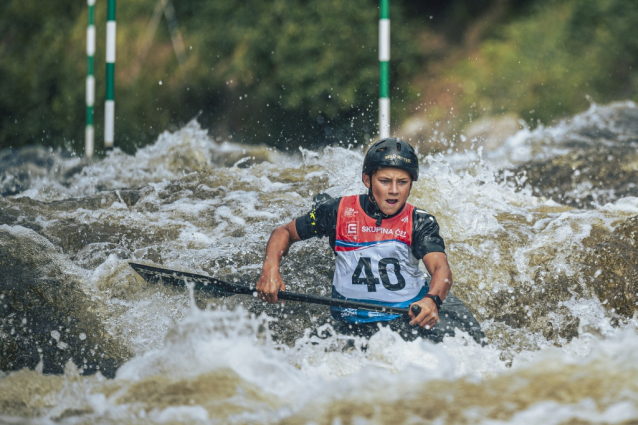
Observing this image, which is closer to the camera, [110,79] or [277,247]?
[277,247]

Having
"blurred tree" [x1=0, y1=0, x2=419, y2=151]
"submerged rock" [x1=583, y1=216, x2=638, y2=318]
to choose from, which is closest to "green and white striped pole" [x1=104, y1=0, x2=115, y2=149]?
"submerged rock" [x1=583, y1=216, x2=638, y2=318]

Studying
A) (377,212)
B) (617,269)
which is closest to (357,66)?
(617,269)

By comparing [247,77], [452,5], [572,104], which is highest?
[452,5]

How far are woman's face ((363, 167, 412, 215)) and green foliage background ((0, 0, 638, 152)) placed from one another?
27.9ft

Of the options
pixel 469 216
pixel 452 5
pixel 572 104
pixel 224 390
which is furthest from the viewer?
pixel 452 5

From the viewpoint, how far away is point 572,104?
13305mm

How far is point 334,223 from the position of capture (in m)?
3.73

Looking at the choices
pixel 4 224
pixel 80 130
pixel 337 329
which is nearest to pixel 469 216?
pixel 337 329

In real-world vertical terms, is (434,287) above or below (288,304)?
above

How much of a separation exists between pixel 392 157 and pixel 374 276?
25.5 inches

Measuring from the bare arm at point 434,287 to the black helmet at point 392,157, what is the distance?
1.58 feet

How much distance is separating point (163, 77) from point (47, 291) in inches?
513

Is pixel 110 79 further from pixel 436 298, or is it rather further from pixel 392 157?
pixel 436 298

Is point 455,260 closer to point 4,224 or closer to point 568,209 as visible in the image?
point 568,209
